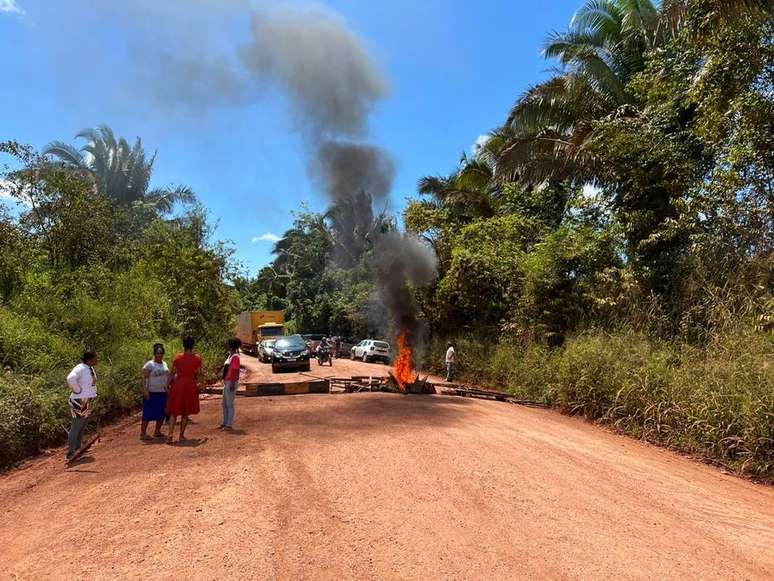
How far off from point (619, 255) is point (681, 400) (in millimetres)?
6502

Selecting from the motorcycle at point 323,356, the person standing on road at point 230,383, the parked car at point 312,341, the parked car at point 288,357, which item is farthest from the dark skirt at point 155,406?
the parked car at point 312,341

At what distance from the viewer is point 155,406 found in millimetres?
8375

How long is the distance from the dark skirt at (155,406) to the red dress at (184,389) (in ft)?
0.54

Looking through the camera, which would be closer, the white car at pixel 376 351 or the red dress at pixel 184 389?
the red dress at pixel 184 389

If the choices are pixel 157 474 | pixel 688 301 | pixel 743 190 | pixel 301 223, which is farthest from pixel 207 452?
pixel 301 223

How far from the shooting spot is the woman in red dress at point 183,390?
26.7ft

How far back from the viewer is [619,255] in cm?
1498

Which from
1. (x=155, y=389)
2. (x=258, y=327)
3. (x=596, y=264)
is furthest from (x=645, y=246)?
(x=258, y=327)

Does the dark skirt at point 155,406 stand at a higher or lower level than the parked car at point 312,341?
lower

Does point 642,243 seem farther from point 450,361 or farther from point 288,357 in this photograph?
point 288,357

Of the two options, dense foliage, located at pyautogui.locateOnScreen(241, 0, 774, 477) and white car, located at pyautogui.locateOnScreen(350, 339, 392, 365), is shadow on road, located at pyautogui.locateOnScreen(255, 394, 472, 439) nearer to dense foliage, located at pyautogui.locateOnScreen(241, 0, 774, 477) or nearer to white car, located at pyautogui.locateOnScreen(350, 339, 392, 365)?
dense foliage, located at pyautogui.locateOnScreen(241, 0, 774, 477)

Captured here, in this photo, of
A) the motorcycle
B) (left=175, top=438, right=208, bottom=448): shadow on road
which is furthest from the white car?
(left=175, top=438, right=208, bottom=448): shadow on road

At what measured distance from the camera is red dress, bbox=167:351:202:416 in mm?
8156

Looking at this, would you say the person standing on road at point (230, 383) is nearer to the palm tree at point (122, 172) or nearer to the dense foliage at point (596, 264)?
the dense foliage at point (596, 264)
